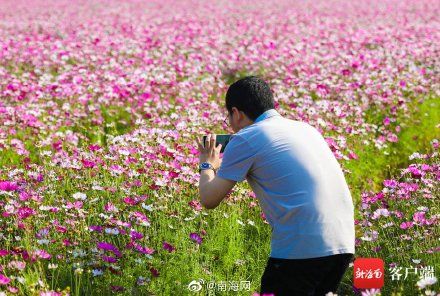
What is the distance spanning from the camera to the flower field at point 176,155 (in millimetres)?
4191

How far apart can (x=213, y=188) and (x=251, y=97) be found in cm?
49

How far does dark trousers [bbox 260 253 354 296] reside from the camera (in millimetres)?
3332

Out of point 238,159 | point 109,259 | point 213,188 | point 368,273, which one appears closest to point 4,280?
point 109,259

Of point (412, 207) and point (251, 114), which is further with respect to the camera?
point (412, 207)

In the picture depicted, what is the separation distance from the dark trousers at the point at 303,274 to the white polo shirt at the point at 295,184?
Result: 0.04 metres

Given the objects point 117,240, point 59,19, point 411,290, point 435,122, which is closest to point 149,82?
point 435,122

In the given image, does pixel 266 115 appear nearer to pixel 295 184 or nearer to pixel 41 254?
pixel 295 184

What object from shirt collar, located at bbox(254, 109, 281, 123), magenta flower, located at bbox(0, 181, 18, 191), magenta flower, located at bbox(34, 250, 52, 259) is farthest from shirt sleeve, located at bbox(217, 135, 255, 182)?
magenta flower, located at bbox(0, 181, 18, 191)

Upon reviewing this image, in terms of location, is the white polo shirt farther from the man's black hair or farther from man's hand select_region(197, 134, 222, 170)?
man's hand select_region(197, 134, 222, 170)

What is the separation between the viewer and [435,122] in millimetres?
8438

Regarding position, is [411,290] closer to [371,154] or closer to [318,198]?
[318,198]

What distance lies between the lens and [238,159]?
339cm

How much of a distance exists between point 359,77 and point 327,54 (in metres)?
2.38

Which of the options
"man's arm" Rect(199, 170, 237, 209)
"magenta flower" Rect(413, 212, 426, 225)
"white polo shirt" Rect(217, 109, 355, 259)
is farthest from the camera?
"magenta flower" Rect(413, 212, 426, 225)
